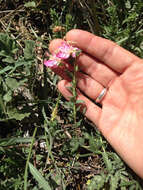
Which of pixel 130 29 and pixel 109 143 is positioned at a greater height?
pixel 130 29

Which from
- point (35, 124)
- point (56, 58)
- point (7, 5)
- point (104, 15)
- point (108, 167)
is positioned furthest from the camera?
point (7, 5)

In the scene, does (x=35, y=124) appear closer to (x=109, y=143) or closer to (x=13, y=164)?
(x=13, y=164)

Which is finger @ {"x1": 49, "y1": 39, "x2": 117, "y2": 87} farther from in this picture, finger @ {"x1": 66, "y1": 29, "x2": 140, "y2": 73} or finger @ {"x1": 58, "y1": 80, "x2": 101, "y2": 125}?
finger @ {"x1": 58, "y1": 80, "x2": 101, "y2": 125}

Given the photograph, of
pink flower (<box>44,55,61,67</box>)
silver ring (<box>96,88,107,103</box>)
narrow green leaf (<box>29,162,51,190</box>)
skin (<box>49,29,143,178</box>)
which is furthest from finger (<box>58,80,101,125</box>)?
narrow green leaf (<box>29,162,51,190</box>)

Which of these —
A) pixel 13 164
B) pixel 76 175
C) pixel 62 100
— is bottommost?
pixel 76 175

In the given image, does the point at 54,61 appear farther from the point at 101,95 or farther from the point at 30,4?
the point at 30,4

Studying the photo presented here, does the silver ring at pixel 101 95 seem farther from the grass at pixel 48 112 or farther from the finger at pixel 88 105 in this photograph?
the grass at pixel 48 112

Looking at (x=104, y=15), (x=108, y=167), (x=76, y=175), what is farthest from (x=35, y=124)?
(x=104, y=15)
